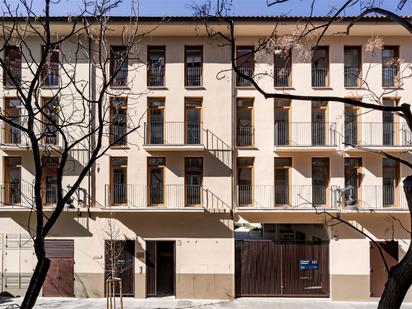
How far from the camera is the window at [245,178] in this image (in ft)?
53.2

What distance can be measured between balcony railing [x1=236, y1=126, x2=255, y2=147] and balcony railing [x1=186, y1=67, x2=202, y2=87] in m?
2.68

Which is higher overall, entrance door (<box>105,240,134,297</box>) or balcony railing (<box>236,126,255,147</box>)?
balcony railing (<box>236,126,255,147</box>)

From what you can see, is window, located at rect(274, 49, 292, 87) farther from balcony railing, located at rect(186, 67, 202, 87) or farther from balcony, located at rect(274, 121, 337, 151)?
balcony railing, located at rect(186, 67, 202, 87)

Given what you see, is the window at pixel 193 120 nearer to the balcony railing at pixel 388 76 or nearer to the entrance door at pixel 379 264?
the balcony railing at pixel 388 76

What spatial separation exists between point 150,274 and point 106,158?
16.9ft

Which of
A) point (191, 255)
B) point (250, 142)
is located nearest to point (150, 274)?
point (191, 255)

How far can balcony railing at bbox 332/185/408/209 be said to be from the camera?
15.8m

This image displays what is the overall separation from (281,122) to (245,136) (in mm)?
1610

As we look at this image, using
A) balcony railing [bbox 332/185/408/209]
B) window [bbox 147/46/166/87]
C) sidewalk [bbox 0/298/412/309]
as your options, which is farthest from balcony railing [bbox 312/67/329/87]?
sidewalk [bbox 0/298/412/309]

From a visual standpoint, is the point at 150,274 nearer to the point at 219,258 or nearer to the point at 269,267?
the point at 219,258

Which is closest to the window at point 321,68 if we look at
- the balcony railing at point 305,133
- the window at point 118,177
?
the balcony railing at point 305,133

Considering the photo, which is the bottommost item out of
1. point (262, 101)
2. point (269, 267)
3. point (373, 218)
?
point (269, 267)

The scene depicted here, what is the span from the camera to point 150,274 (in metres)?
16.0

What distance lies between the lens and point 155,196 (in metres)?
16.2
